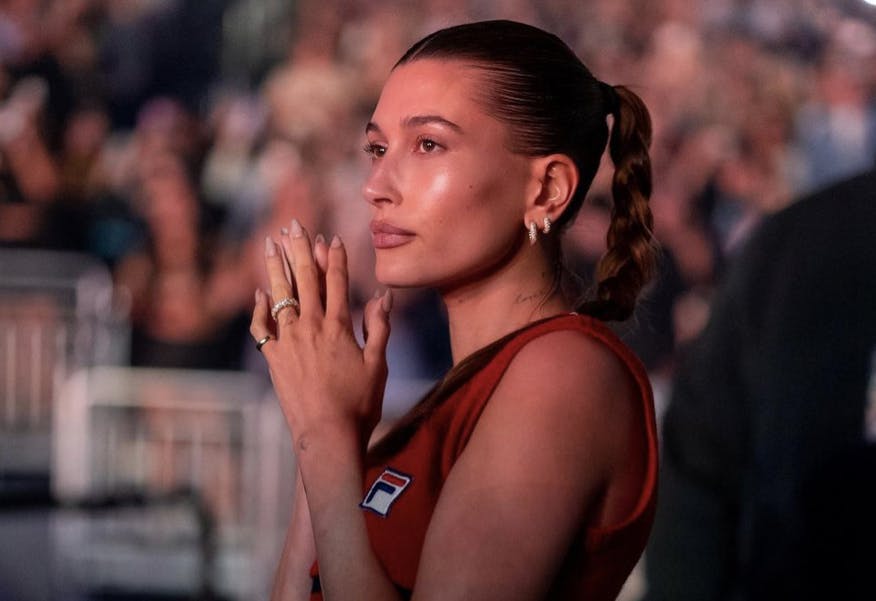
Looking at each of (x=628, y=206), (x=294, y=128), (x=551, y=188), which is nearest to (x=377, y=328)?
(x=551, y=188)

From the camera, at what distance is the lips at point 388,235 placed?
4.77ft

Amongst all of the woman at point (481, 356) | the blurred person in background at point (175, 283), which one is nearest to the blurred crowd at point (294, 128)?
the blurred person in background at point (175, 283)

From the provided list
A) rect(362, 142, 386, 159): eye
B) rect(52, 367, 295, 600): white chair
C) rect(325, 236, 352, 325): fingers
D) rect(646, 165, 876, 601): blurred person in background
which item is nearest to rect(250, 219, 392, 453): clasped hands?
rect(325, 236, 352, 325): fingers

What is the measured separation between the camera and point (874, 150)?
15.4 feet

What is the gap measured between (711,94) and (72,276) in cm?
270

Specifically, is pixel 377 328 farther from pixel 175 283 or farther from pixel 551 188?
pixel 175 283

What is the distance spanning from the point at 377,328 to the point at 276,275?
0.13m

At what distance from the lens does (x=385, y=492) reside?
138cm

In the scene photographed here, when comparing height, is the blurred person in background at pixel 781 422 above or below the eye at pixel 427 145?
below

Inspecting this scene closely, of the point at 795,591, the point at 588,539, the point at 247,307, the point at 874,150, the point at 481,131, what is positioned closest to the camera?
the point at 588,539

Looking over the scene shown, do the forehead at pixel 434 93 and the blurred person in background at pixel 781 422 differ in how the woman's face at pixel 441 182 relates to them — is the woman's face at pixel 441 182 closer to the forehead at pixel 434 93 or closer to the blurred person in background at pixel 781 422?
the forehead at pixel 434 93

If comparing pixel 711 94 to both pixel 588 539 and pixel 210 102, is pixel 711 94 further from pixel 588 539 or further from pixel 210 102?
pixel 588 539

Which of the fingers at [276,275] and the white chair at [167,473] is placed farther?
the white chair at [167,473]

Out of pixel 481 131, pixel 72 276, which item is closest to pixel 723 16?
pixel 72 276
